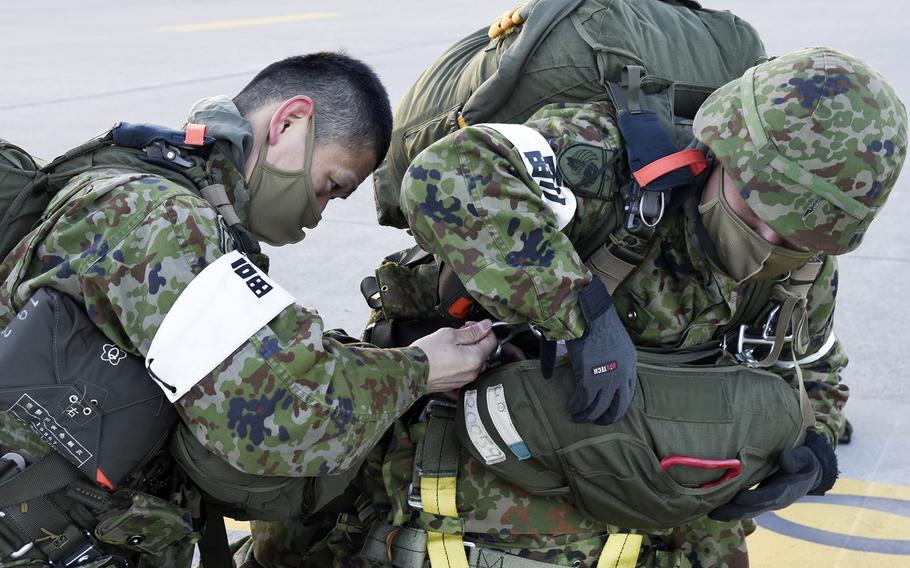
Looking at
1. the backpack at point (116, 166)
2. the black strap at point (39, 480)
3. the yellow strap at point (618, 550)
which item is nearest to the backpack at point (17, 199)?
the backpack at point (116, 166)

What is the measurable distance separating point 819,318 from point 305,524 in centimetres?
132

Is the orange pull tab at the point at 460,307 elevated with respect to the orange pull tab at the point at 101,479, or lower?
lower

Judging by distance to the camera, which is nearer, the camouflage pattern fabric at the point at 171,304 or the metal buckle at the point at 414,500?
the camouflage pattern fabric at the point at 171,304

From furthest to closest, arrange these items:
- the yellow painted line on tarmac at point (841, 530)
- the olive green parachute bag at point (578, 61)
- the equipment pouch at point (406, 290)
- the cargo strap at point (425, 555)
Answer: the yellow painted line on tarmac at point (841, 530), the equipment pouch at point (406, 290), the cargo strap at point (425, 555), the olive green parachute bag at point (578, 61)

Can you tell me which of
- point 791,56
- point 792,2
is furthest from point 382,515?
point 792,2

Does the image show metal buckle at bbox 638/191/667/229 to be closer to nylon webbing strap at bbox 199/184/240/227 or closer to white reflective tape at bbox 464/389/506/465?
white reflective tape at bbox 464/389/506/465

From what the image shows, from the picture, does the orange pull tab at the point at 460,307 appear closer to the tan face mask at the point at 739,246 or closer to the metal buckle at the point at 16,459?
the tan face mask at the point at 739,246

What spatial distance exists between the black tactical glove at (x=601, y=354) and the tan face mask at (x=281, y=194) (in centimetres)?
59

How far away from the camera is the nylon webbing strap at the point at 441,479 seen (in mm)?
2363

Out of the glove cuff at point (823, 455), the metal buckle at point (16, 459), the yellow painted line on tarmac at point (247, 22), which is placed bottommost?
the yellow painted line on tarmac at point (247, 22)

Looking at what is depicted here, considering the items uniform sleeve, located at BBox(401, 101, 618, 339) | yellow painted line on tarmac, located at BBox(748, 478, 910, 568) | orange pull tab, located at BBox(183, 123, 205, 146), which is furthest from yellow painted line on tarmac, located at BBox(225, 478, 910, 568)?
orange pull tab, located at BBox(183, 123, 205, 146)

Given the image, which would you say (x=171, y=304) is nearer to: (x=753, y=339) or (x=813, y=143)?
(x=813, y=143)

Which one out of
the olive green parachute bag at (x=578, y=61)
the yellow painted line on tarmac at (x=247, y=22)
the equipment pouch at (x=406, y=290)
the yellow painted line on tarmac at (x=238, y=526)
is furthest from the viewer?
the yellow painted line on tarmac at (x=247, y=22)

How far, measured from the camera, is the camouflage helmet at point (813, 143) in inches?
78.3
